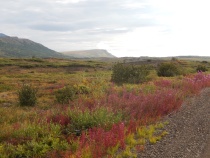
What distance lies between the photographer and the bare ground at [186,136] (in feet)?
24.1

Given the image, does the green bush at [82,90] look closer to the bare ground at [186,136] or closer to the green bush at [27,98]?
the green bush at [27,98]

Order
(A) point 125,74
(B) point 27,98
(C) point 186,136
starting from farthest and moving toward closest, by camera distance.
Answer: (A) point 125,74 < (B) point 27,98 < (C) point 186,136

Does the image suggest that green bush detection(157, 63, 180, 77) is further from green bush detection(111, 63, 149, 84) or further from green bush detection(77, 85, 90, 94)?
green bush detection(77, 85, 90, 94)

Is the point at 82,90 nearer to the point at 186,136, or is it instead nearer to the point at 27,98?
the point at 27,98

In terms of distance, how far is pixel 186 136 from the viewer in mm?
8875

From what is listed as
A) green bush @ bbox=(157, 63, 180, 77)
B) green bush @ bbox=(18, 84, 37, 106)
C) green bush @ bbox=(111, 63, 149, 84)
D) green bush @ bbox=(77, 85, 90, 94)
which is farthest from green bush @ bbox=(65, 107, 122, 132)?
green bush @ bbox=(157, 63, 180, 77)

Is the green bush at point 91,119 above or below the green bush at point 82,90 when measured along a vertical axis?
above

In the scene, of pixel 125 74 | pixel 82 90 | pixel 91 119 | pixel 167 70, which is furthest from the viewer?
pixel 167 70

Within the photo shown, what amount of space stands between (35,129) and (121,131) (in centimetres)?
293

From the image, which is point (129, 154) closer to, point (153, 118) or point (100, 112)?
point (100, 112)

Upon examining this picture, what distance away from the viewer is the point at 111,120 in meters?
9.58

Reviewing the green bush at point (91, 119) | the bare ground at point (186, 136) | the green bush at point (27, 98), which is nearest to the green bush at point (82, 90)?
the green bush at point (27, 98)

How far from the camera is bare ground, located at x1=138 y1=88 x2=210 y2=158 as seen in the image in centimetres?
736

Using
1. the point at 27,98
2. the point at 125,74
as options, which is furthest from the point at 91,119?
the point at 125,74
